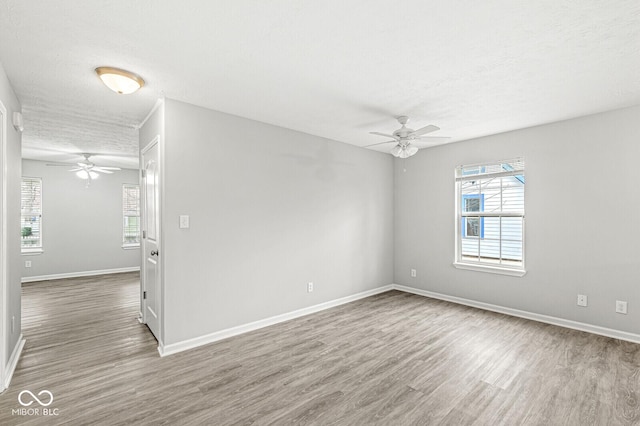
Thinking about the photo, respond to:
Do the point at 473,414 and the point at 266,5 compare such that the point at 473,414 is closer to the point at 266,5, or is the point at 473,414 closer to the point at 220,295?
the point at 220,295

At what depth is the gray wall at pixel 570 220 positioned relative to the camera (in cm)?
340

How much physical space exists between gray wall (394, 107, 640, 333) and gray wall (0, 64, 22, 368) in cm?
524

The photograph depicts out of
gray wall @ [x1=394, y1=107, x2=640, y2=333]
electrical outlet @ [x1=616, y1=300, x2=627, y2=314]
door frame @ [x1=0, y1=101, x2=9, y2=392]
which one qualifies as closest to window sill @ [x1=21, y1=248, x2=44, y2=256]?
door frame @ [x1=0, y1=101, x2=9, y2=392]

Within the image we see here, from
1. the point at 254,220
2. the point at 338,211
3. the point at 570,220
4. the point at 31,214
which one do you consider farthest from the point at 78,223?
the point at 570,220

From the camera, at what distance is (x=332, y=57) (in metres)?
2.32

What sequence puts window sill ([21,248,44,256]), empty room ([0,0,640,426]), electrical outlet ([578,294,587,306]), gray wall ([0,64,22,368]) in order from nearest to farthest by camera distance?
empty room ([0,0,640,426]), gray wall ([0,64,22,368]), electrical outlet ([578,294,587,306]), window sill ([21,248,44,256])

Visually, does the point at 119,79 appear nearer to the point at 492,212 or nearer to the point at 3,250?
the point at 3,250

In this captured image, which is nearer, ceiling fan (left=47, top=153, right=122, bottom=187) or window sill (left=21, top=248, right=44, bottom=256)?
ceiling fan (left=47, top=153, right=122, bottom=187)

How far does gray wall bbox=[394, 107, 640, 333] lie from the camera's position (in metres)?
3.40

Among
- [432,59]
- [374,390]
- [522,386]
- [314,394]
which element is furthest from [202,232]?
[522,386]
